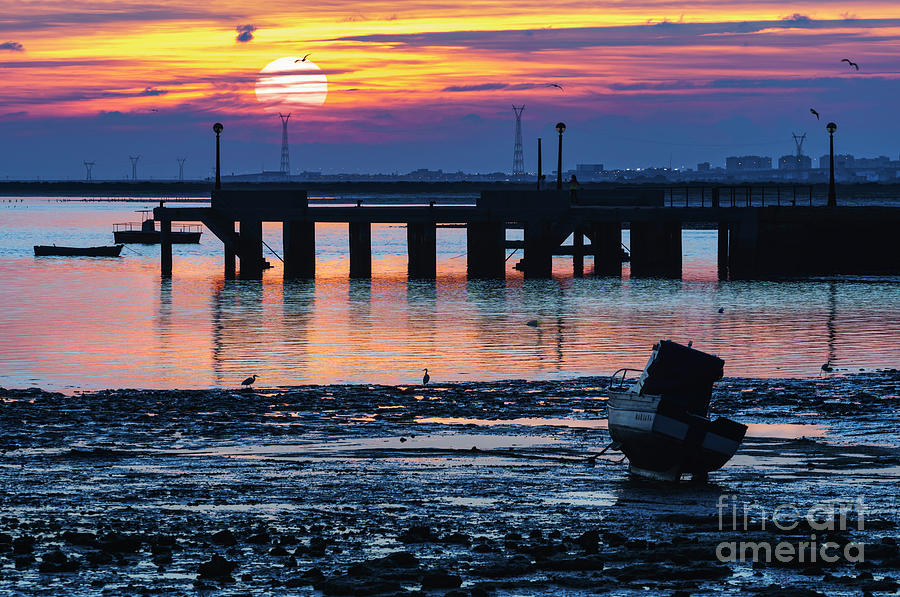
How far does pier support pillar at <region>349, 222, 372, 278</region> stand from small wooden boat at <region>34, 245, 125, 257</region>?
34.2m

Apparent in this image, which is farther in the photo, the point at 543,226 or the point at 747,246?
the point at 543,226

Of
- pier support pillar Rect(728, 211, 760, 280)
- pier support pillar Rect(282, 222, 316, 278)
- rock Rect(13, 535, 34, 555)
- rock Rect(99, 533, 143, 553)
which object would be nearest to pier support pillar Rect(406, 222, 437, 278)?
pier support pillar Rect(282, 222, 316, 278)

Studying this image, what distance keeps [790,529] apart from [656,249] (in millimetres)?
59181

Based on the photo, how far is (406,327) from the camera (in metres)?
46.4

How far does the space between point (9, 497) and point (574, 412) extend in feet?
39.8

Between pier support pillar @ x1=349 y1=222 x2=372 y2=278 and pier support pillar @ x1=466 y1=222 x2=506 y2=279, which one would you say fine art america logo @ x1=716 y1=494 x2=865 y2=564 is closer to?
pier support pillar @ x1=466 y1=222 x2=506 y2=279

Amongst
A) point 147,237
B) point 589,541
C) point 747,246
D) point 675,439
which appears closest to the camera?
point 589,541

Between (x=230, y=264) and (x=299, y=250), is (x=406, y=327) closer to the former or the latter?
(x=299, y=250)

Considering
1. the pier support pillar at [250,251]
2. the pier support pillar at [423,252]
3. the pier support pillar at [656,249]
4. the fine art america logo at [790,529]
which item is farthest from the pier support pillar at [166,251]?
the fine art america logo at [790,529]

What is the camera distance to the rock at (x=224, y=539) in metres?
16.5

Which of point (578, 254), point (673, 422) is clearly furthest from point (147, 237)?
point (673, 422)

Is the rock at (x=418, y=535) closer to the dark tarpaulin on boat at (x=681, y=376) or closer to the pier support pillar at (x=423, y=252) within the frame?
the dark tarpaulin on boat at (x=681, y=376)

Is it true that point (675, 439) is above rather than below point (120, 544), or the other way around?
above

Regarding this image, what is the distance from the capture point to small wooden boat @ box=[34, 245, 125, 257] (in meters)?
102
